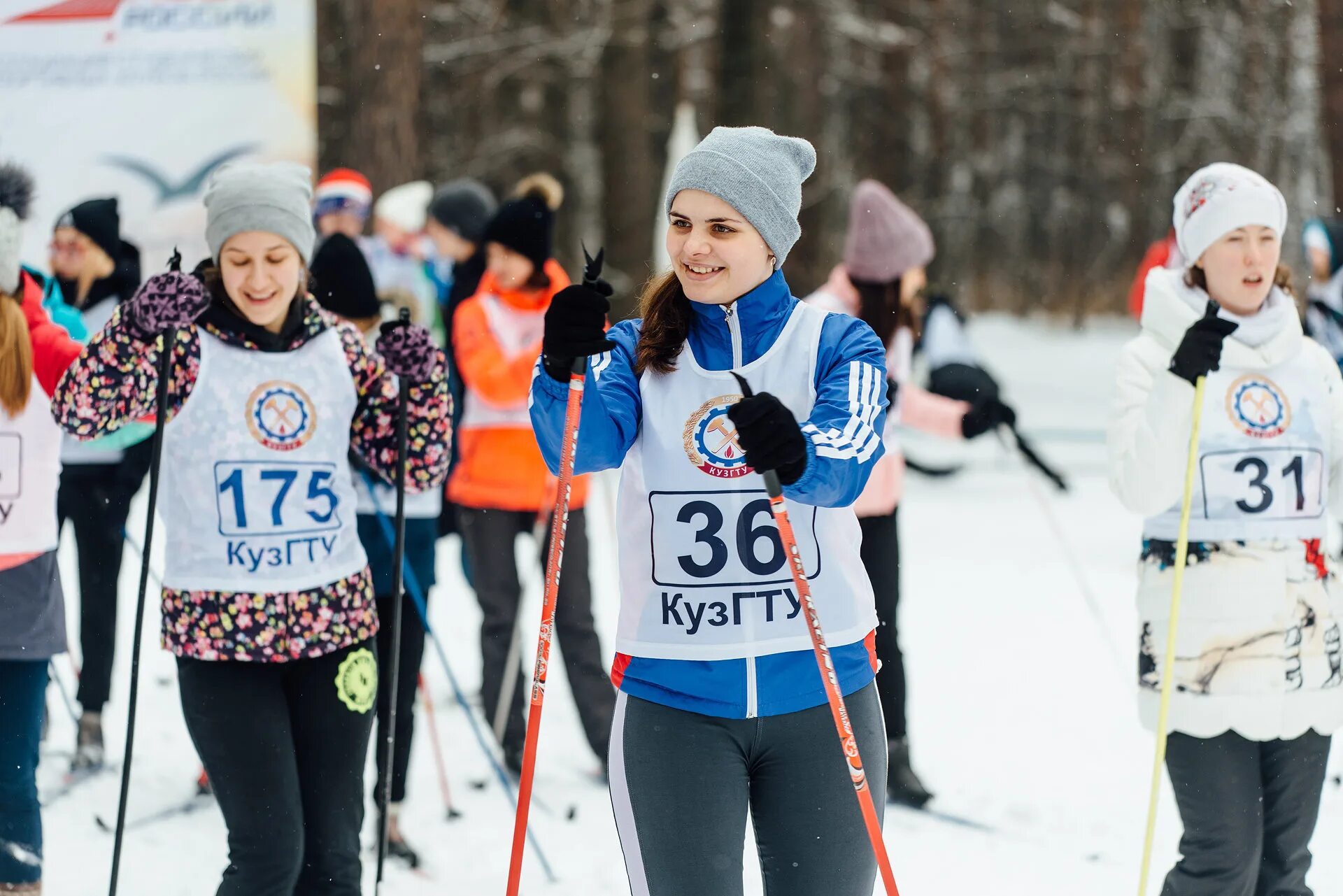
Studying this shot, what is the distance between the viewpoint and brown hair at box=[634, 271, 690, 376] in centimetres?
262

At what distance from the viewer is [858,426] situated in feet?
8.12

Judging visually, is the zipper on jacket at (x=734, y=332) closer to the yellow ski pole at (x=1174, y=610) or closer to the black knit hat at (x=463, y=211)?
the yellow ski pole at (x=1174, y=610)

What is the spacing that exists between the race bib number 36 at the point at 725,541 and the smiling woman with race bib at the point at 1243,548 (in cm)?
123

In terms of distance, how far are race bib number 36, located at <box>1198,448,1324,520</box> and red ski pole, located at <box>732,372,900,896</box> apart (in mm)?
1373

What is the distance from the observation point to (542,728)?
6098 mm

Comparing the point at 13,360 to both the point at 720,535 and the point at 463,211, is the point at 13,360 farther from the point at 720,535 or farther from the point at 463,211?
the point at 463,211

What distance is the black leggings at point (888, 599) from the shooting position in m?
5.06

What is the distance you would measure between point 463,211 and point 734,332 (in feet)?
13.0

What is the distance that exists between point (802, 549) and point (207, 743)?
4.56 feet

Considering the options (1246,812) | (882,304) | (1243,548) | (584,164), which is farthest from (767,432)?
(584,164)

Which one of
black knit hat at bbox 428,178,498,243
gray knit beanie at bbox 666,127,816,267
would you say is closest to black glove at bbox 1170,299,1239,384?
gray knit beanie at bbox 666,127,816,267

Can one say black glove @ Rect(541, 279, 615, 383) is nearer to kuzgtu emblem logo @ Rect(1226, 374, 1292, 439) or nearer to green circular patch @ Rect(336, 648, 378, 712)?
green circular patch @ Rect(336, 648, 378, 712)

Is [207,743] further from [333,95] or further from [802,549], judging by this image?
[333,95]

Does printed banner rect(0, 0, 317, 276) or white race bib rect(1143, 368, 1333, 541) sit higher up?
printed banner rect(0, 0, 317, 276)
